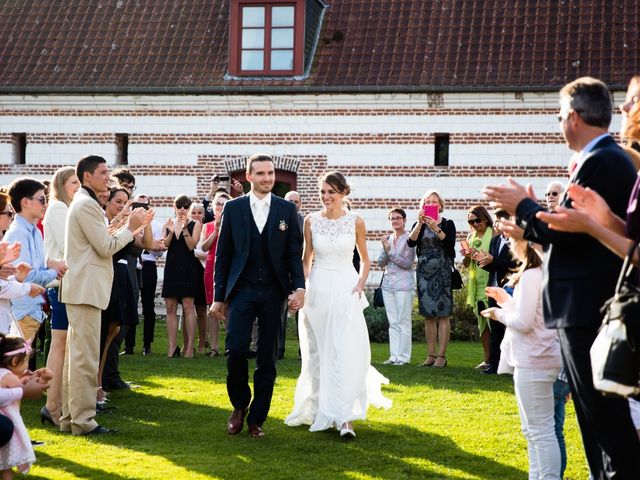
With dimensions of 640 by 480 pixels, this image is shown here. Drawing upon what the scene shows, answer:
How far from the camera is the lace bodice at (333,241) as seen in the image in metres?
8.60

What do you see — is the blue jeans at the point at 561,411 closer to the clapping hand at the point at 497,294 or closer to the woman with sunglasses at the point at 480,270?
the clapping hand at the point at 497,294

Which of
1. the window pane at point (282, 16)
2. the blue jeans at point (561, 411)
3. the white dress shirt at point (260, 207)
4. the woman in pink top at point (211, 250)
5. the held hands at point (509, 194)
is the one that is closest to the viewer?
the held hands at point (509, 194)

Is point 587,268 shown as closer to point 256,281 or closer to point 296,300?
point 296,300

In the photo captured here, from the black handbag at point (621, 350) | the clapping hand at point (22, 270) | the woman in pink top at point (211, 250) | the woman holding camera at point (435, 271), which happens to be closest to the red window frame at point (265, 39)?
the woman in pink top at point (211, 250)

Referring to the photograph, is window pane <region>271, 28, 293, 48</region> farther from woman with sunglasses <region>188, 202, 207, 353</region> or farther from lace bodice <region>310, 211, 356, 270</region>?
lace bodice <region>310, 211, 356, 270</region>

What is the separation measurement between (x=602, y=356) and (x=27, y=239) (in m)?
5.44

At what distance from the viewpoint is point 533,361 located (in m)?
5.80

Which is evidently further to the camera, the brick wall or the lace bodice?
the brick wall

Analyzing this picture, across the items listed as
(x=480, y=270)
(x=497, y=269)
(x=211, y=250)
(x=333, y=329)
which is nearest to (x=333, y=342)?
(x=333, y=329)

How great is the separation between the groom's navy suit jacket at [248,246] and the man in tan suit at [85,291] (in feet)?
2.60

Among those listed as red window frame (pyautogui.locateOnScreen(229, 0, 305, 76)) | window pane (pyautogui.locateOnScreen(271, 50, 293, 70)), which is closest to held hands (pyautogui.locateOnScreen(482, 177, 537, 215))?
red window frame (pyautogui.locateOnScreen(229, 0, 305, 76))

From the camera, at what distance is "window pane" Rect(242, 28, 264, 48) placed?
2159cm

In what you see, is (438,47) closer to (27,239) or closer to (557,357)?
(27,239)

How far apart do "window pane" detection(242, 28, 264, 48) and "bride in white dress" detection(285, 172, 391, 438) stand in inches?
530
